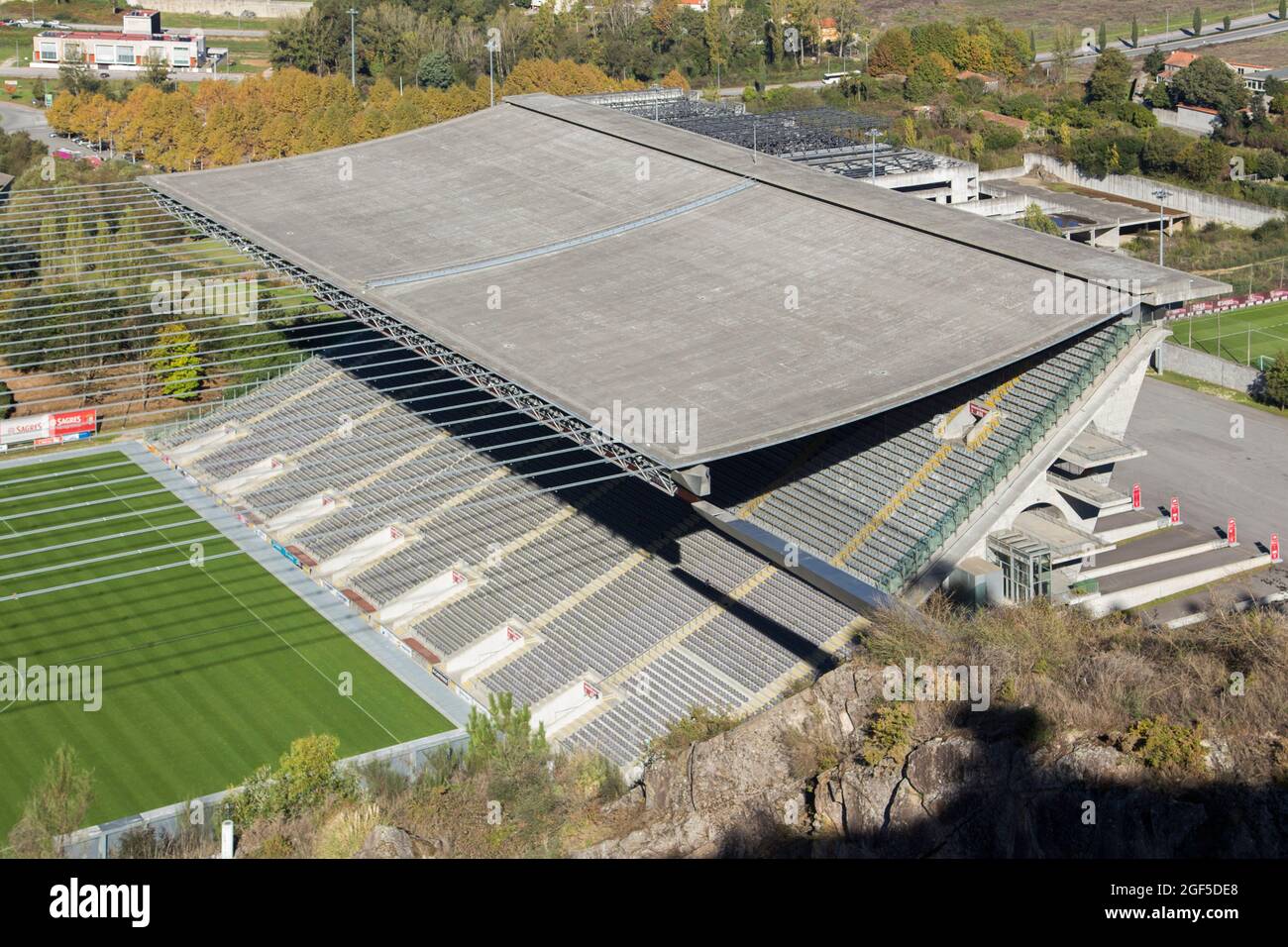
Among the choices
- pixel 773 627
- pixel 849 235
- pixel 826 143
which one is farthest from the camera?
pixel 826 143

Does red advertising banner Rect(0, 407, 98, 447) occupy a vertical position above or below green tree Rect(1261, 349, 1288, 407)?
below

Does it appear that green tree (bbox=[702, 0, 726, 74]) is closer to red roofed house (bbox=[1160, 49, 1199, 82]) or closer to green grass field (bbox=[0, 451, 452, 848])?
red roofed house (bbox=[1160, 49, 1199, 82])

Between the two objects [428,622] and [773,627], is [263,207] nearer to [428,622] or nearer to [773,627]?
[428,622]

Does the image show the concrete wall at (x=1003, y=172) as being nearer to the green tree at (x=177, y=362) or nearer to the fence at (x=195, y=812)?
the green tree at (x=177, y=362)

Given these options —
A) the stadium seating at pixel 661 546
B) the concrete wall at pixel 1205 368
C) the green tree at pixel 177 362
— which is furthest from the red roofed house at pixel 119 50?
the concrete wall at pixel 1205 368

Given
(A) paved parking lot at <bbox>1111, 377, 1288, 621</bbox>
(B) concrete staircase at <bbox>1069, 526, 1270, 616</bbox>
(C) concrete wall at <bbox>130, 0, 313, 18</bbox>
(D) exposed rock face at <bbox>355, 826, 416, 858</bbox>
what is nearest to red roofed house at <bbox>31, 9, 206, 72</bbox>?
(C) concrete wall at <bbox>130, 0, 313, 18</bbox>

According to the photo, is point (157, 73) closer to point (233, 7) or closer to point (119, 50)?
point (119, 50)
